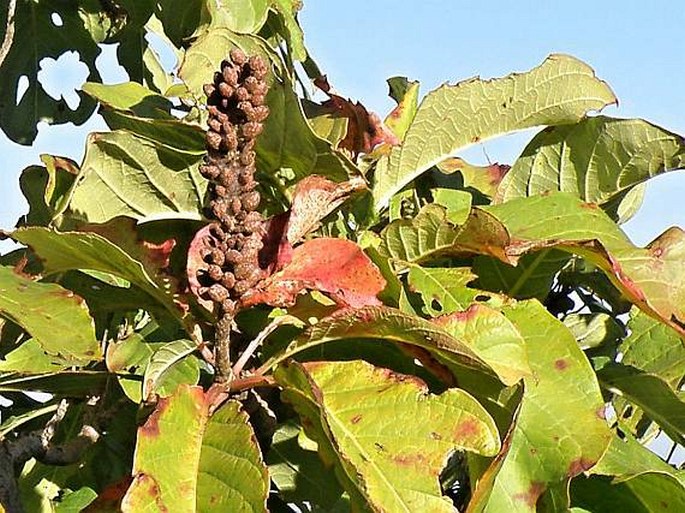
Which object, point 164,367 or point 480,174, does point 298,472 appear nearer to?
point 164,367

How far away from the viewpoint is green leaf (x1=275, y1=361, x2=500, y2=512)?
78 centimetres

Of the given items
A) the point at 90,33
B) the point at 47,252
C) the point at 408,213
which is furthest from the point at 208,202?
the point at 90,33

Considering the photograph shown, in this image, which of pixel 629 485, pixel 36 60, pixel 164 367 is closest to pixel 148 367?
pixel 164 367

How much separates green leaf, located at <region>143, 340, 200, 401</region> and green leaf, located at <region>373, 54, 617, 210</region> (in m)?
0.24

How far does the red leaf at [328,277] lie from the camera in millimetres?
850

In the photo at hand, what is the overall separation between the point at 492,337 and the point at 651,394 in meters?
0.25

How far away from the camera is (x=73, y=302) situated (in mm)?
889

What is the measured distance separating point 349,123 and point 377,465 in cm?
44

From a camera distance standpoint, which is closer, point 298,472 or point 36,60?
point 298,472

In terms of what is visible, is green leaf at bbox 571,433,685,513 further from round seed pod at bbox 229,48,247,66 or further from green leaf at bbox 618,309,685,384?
round seed pod at bbox 229,48,247,66

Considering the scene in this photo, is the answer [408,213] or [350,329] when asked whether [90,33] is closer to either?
[408,213]

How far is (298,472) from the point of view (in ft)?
3.28

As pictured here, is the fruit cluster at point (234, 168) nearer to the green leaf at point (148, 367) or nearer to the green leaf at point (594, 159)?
the green leaf at point (148, 367)

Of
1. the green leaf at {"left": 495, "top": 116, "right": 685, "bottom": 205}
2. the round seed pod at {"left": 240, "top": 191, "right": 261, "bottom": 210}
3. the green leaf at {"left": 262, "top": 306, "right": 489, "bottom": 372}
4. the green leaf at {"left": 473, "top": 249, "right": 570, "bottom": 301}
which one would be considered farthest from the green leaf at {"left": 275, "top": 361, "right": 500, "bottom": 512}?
the green leaf at {"left": 495, "top": 116, "right": 685, "bottom": 205}
